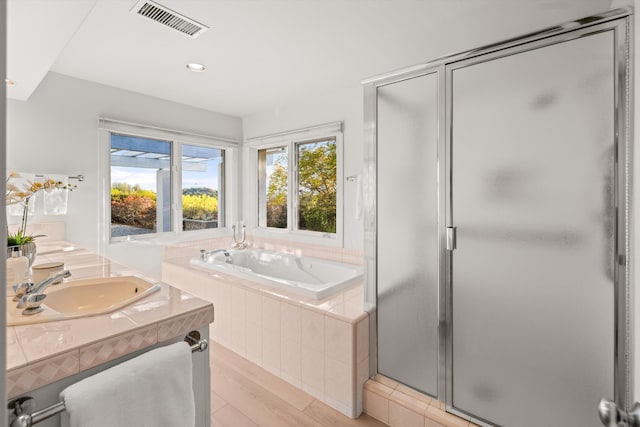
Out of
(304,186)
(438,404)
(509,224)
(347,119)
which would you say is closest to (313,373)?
(438,404)

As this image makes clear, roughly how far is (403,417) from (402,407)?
0.06 m

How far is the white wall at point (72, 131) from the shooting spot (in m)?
2.68

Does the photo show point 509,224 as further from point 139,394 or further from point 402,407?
point 139,394

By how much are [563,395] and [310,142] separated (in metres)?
3.17

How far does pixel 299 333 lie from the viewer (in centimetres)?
211

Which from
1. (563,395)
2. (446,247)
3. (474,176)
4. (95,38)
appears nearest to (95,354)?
(446,247)

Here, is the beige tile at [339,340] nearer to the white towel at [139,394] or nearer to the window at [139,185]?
the white towel at [139,394]

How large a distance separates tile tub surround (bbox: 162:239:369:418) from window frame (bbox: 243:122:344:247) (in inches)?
43.7

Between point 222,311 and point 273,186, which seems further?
point 273,186

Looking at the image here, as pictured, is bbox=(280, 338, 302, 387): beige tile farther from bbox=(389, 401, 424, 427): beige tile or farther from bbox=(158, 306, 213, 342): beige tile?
bbox=(158, 306, 213, 342): beige tile

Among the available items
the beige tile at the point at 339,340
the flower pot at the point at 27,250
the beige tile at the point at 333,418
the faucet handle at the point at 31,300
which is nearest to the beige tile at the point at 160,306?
the faucet handle at the point at 31,300

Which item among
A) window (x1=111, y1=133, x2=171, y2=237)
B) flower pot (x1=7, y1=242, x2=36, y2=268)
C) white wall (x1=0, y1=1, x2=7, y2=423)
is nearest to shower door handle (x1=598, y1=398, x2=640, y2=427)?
white wall (x1=0, y1=1, x2=7, y2=423)

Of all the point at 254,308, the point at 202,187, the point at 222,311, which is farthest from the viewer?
the point at 202,187

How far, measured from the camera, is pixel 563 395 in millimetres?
1355
